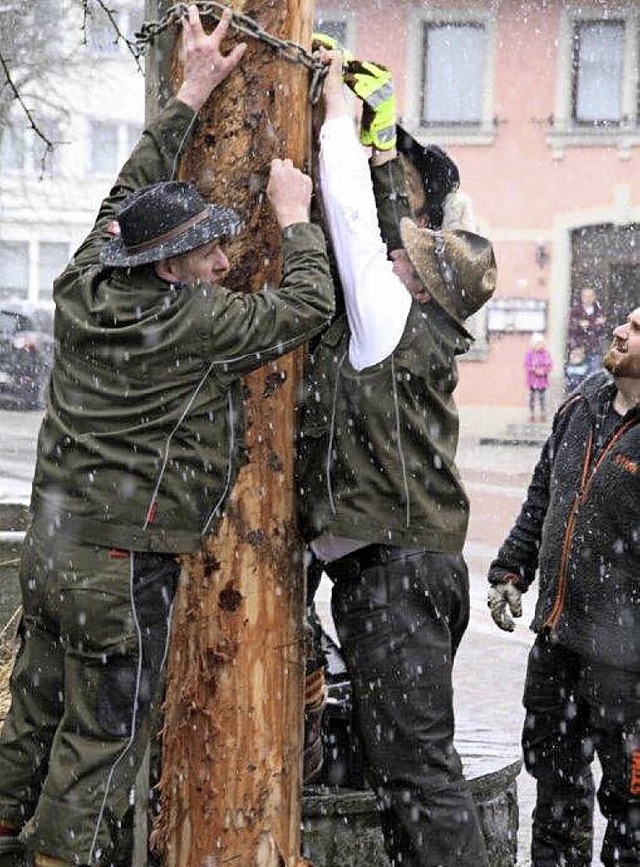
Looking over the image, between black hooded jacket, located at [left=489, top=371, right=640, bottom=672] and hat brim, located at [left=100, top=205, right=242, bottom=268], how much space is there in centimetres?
157

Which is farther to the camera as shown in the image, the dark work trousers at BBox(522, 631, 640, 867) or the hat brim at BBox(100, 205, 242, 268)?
the dark work trousers at BBox(522, 631, 640, 867)

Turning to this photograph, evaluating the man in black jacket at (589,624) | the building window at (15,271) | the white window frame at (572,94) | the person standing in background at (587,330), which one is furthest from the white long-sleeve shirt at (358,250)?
the building window at (15,271)

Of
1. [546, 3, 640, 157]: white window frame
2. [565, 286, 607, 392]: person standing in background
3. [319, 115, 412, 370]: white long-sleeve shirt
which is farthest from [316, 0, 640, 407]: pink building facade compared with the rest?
[319, 115, 412, 370]: white long-sleeve shirt

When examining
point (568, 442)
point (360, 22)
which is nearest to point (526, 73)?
point (360, 22)

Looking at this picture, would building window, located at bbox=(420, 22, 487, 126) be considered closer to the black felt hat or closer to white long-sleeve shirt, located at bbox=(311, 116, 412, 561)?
white long-sleeve shirt, located at bbox=(311, 116, 412, 561)

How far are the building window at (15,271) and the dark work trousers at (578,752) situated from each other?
41157 mm

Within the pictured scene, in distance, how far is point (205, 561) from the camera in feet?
13.1

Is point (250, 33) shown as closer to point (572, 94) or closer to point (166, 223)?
point (166, 223)

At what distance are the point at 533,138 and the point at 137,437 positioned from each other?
92.4 feet

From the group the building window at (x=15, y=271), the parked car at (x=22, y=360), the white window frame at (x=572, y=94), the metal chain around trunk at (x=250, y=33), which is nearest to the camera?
the metal chain around trunk at (x=250, y=33)

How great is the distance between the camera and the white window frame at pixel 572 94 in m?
30.8

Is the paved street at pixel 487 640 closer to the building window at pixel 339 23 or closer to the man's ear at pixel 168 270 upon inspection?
the man's ear at pixel 168 270

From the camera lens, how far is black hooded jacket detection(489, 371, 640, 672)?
4684mm

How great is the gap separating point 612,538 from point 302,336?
1390 mm
